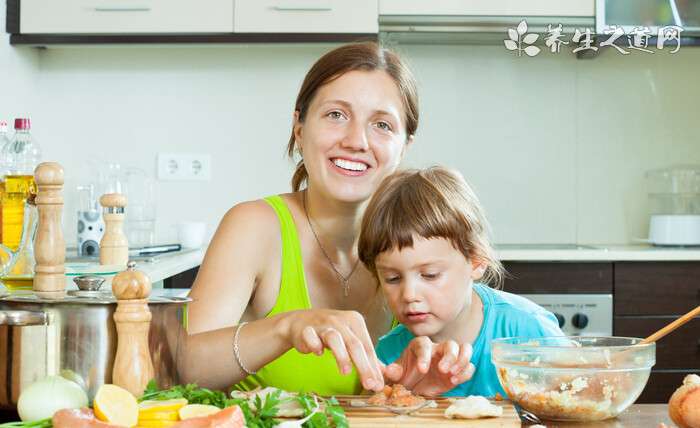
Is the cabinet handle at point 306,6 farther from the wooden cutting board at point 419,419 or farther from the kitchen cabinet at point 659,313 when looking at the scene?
the wooden cutting board at point 419,419

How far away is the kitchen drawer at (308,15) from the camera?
10.1 ft

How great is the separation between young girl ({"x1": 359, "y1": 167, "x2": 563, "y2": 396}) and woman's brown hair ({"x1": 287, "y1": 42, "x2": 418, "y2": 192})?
0.21m

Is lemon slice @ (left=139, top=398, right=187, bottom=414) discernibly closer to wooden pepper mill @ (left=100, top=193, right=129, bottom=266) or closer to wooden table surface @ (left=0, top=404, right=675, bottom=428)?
wooden table surface @ (left=0, top=404, right=675, bottom=428)

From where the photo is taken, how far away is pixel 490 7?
3109 mm

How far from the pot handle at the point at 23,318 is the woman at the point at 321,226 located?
622 millimetres

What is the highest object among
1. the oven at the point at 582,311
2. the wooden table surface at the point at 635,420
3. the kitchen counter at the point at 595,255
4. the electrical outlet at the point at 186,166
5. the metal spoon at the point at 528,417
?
the electrical outlet at the point at 186,166

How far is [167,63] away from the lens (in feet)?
11.3

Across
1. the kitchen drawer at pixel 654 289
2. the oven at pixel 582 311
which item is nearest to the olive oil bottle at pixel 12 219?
the oven at pixel 582 311

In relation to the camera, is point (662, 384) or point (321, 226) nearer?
point (321, 226)

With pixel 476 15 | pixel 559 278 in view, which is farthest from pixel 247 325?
pixel 476 15

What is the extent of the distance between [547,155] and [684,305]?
2.66 feet

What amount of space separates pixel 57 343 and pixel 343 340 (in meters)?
0.33

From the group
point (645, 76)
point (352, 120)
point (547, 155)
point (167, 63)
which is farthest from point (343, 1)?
point (352, 120)

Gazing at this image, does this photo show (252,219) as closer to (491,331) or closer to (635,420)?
(491,331)
